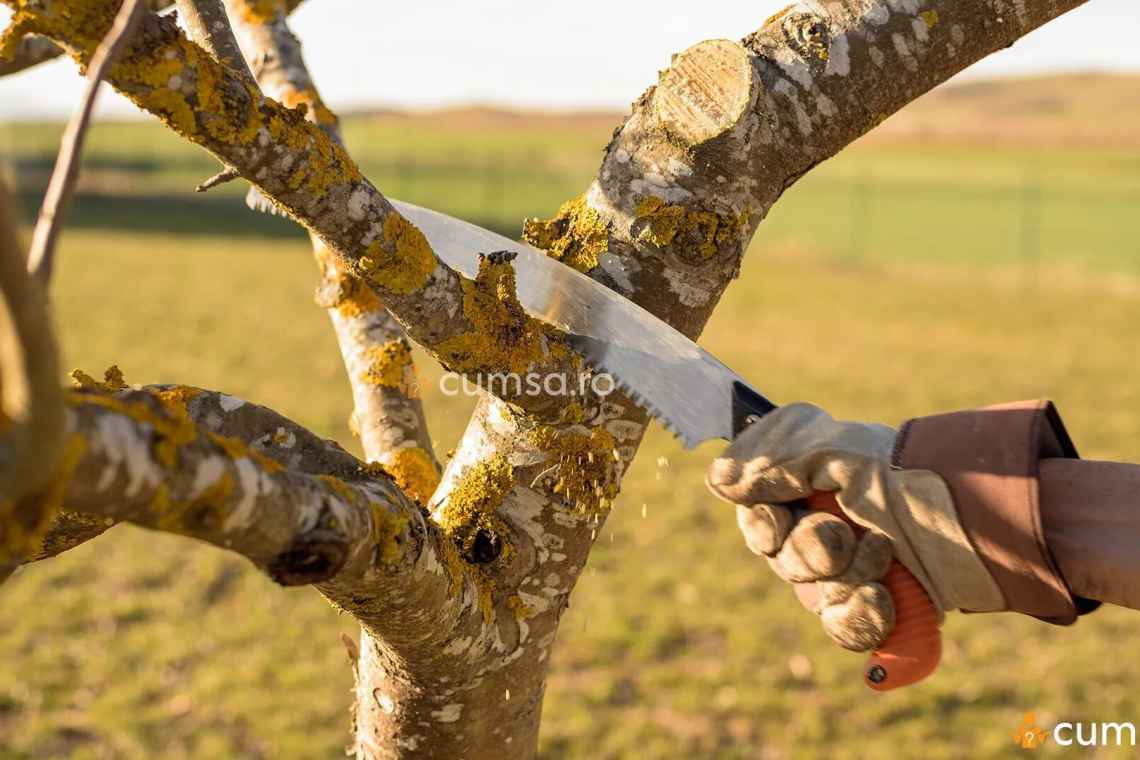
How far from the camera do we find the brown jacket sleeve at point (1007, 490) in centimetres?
180

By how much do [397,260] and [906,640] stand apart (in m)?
1.17

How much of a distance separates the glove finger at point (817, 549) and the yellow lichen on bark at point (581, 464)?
0.36 meters

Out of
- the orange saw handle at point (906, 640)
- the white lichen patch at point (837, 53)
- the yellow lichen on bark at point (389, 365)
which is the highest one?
the white lichen patch at point (837, 53)

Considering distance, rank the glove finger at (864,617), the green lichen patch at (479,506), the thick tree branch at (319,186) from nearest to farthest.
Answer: the thick tree branch at (319,186) < the glove finger at (864,617) < the green lichen patch at (479,506)

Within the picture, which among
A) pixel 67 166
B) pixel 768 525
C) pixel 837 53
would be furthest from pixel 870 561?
pixel 67 166

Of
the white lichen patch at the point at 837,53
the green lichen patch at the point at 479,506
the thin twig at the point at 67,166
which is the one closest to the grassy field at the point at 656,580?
the green lichen patch at the point at 479,506

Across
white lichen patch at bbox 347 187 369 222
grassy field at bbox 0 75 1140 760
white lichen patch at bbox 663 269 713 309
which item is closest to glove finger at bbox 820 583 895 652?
white lichen patch at bbox 663 269 713 309

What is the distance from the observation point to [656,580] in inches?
264

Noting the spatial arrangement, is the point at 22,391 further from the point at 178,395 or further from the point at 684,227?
the point at 684,227

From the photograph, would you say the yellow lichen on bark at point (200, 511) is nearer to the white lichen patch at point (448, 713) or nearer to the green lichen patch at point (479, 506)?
the green lichen patch at point (479, 506)

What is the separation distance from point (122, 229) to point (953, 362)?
63.9 feet

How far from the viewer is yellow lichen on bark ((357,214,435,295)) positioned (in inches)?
65.3

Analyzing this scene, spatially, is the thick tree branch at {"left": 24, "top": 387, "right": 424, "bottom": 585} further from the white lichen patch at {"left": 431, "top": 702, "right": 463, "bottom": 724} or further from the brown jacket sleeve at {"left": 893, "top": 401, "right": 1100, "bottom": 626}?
the brown jacket sleeve at {"left": 893, "top": 401, "right": 1100, "bottom": 626}

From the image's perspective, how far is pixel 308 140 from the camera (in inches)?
62.1
